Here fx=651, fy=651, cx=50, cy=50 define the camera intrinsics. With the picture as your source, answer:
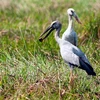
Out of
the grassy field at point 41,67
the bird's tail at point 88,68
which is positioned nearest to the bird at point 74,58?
the bird's tail at point 88,68

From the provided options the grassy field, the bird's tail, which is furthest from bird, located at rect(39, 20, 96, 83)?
the grassy field

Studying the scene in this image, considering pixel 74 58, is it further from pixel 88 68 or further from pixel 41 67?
pixel 41 67

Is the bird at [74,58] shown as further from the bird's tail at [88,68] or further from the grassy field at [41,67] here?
the grassy field at [41,67]

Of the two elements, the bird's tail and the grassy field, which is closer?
the grassy field

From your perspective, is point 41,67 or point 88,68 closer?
point 88,68

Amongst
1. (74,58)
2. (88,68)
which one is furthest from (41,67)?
(88,68)

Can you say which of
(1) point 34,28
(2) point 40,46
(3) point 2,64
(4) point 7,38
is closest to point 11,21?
(1) point 34,28

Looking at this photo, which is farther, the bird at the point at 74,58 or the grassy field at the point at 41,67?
the bird at the point at 74,58

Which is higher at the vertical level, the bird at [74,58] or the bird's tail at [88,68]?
the bird at [74,58]

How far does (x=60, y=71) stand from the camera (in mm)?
7391

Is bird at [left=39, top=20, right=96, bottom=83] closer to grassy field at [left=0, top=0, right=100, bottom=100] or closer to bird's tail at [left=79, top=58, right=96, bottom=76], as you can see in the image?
bird's tail at [left=79, top=58, right=96, bottom=76]

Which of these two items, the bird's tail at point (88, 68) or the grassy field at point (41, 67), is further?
the bird's tail at point (88, 68)

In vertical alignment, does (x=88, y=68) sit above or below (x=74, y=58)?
below

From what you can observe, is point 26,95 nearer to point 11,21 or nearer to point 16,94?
point 16,94
